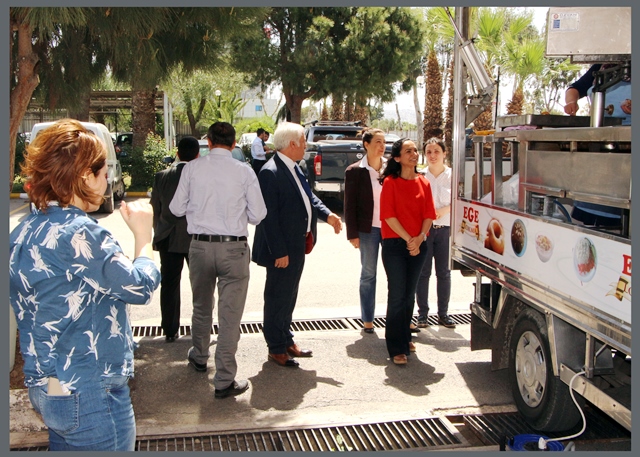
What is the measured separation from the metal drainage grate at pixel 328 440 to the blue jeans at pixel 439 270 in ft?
7.44

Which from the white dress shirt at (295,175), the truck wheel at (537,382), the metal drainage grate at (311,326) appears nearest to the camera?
the truck wheel at (537,382)

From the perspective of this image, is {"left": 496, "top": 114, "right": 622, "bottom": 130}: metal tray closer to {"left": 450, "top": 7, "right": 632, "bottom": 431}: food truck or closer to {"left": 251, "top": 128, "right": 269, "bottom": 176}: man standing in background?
{"left": 450, "top": 7, "right": 632, "bottom": 431}: food truck

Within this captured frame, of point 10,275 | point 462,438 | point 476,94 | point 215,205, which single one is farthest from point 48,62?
point 462,438

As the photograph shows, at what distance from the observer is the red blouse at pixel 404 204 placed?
5461 millimetres

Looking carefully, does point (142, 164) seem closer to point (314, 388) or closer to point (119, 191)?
point (119, 191)

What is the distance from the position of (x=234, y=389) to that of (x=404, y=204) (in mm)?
1950

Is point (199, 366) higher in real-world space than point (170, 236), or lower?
lower

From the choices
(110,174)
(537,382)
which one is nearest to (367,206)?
(537,382)

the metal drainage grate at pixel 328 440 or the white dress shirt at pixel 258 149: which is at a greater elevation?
the white dress shirt at pixel 258 149

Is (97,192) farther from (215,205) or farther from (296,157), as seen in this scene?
(296,157)

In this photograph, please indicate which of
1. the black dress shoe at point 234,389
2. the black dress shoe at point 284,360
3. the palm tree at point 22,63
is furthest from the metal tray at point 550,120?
the palm tree at point 22,63

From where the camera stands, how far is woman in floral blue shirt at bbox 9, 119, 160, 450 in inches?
92.7

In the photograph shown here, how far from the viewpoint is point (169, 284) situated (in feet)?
19.5

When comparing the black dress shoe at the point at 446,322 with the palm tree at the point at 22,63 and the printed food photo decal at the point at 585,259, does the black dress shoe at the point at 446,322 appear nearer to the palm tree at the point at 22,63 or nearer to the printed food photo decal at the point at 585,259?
the printed food photo decal at the point at 585,259
